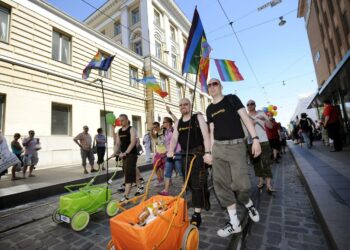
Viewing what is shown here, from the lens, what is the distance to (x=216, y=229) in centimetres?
286

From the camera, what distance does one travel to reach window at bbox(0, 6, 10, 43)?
9.92 m

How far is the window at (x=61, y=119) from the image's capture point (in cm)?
1154

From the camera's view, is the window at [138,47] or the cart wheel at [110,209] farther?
the window at [138,47]

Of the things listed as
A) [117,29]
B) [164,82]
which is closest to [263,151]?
[164,82]

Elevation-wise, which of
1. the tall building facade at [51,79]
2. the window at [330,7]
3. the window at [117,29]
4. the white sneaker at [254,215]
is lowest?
the white sneaker at [254,215]

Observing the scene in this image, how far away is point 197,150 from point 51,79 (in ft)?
38.1

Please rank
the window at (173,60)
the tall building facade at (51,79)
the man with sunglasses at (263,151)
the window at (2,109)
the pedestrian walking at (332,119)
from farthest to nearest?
the window at (173,60) < the tall building facade at (51,79) < the window at (2,109) < the pedestrian walking at (332,119) < the man with sunglasses at (263,151)

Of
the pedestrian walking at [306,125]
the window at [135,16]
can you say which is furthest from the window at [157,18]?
the pedestrian walking at [306,125]

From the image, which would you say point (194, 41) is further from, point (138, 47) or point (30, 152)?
point (138, 47)

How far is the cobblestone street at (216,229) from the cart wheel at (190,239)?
0.34 m

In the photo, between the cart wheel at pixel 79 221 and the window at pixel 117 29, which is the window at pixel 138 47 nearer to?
the window at pixel 117 29

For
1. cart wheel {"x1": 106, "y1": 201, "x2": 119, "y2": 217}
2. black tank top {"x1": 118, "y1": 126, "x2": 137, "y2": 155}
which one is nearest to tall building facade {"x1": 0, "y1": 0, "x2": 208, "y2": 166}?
black tank top {"x1": 118, "y1": 126, "x2": 137, "y2": 155}

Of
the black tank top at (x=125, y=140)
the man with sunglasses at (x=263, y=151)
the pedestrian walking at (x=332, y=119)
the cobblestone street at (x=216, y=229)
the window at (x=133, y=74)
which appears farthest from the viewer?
→ the window at (x=133, y=74)

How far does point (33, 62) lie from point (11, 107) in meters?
2.90
